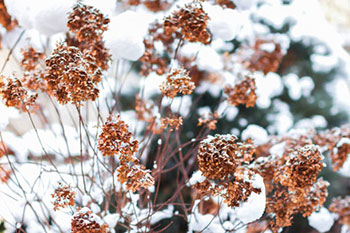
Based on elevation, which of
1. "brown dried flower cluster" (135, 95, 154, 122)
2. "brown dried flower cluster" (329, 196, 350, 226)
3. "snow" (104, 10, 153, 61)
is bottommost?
"brown dried flower cluster" (329, 196, 350, 226)

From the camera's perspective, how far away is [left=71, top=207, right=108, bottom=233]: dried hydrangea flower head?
1.85 ft

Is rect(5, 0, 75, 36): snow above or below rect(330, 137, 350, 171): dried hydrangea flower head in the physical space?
above

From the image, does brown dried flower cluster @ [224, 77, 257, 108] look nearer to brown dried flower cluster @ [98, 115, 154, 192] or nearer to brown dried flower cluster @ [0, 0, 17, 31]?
brown dried flower cluster @ [98, 115, 154, 192]

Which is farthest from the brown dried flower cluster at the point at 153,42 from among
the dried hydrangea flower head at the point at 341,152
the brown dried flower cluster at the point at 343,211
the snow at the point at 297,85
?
the snow at the point at 297,85

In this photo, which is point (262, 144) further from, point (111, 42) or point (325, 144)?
point (111, 42)

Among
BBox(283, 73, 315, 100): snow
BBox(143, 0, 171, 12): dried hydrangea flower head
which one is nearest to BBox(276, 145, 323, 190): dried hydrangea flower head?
BBox(143, 0, 171, 12): dried hydrangea flower head

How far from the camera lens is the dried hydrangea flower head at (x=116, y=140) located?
0.56m

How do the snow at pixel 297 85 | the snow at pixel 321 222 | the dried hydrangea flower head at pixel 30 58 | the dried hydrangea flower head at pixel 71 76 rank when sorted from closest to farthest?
the dried hydrangea flower head at pixel 71 76
the dried hydrangea flower head at pixel 30 58
the snow at pixel 321 222
the snow at pixel 297 85

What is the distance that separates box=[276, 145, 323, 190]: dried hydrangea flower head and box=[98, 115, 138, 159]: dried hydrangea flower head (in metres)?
0.29

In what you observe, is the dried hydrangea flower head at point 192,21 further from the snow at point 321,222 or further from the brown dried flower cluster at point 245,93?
the snow at point 321,222

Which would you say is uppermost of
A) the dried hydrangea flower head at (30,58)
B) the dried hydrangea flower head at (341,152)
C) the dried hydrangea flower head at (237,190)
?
the dried hydrangea flower head at (30,58)

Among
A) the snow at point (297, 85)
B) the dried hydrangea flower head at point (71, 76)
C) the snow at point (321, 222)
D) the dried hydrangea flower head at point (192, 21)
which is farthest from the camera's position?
the snow at point (297, 85)

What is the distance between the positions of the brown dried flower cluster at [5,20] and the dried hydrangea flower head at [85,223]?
517 millimetres

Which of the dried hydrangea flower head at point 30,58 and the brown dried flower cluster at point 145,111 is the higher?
the dried hydrangea flower head at point 30,58
